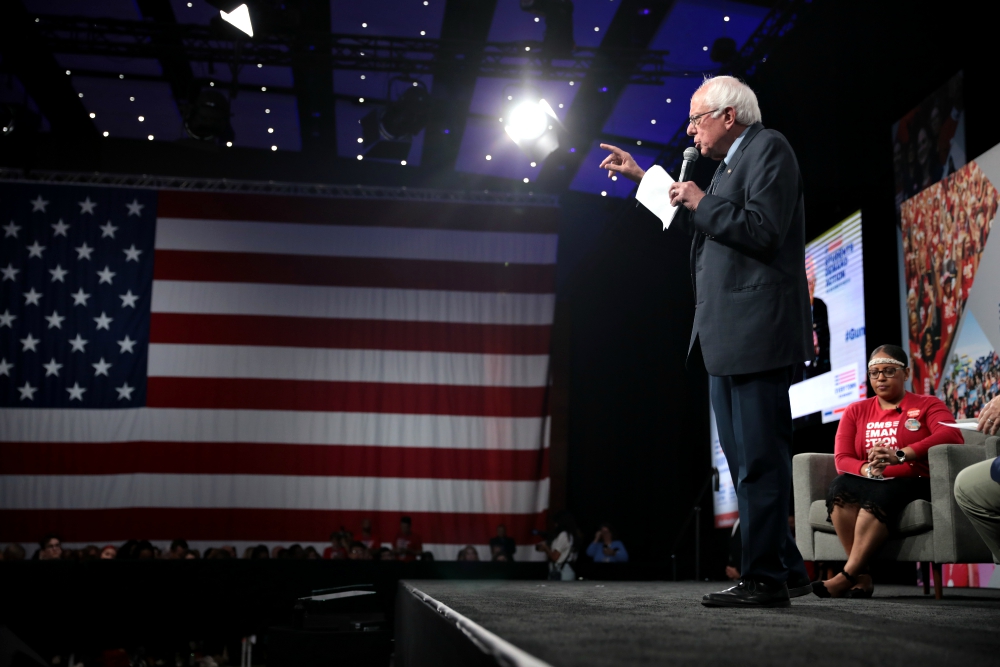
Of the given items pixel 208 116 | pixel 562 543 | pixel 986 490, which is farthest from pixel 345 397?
pixel 986 490

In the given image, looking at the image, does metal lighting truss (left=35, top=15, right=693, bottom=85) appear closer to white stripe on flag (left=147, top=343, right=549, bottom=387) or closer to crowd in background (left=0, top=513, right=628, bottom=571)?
white stripe on flag (left=147, top=343, right=549, bottom=387)

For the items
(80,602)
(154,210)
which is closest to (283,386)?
(154,210)

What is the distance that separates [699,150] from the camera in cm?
195

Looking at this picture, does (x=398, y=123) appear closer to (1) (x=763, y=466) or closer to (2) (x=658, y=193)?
(2) (x=658, y=193)

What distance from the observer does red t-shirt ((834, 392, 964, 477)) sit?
258cm

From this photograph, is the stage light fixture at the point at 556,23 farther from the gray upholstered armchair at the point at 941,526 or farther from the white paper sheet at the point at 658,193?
the white paper sheet at the point at 658,193

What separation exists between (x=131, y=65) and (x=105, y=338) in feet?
8.04

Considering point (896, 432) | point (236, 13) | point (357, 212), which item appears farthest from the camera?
point (357, 212)

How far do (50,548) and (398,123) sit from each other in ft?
14.0

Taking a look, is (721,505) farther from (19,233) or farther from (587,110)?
(19,233)

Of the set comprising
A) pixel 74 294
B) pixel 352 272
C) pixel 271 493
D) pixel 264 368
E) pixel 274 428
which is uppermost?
pixel 352 272

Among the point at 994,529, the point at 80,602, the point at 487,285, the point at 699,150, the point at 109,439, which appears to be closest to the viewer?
the point at 994,529

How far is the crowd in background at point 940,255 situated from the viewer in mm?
4059

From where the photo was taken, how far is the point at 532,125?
6.62 meters
